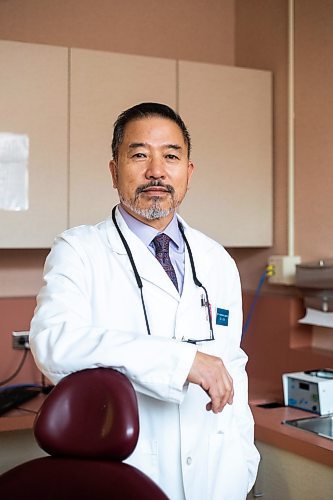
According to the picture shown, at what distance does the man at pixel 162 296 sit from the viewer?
1566 mm

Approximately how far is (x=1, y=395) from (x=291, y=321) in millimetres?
1165

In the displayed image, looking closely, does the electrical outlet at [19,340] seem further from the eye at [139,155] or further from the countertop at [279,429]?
the eye at [139,155]

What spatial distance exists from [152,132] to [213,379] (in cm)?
60

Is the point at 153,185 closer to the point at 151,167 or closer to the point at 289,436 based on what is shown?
the point at 151,167

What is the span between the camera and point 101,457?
1.18m

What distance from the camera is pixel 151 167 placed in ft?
5.28

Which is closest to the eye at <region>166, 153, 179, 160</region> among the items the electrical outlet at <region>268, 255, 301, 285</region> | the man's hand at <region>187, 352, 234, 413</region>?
the man's hand at <region>187, 352, 234, 413</region>

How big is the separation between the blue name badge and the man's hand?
340 millimetres

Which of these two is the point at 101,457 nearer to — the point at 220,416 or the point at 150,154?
the point at 220,416

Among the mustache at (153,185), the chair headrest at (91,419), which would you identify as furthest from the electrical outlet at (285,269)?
the chair headrest at (91,419)

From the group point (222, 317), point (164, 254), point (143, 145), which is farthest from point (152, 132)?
point (222, 317)

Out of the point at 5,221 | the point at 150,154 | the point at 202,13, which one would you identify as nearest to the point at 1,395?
the point at 5,221

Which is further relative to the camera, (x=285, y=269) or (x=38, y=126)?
(x=285, y=269)

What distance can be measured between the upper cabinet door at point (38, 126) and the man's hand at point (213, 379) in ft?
4.43
